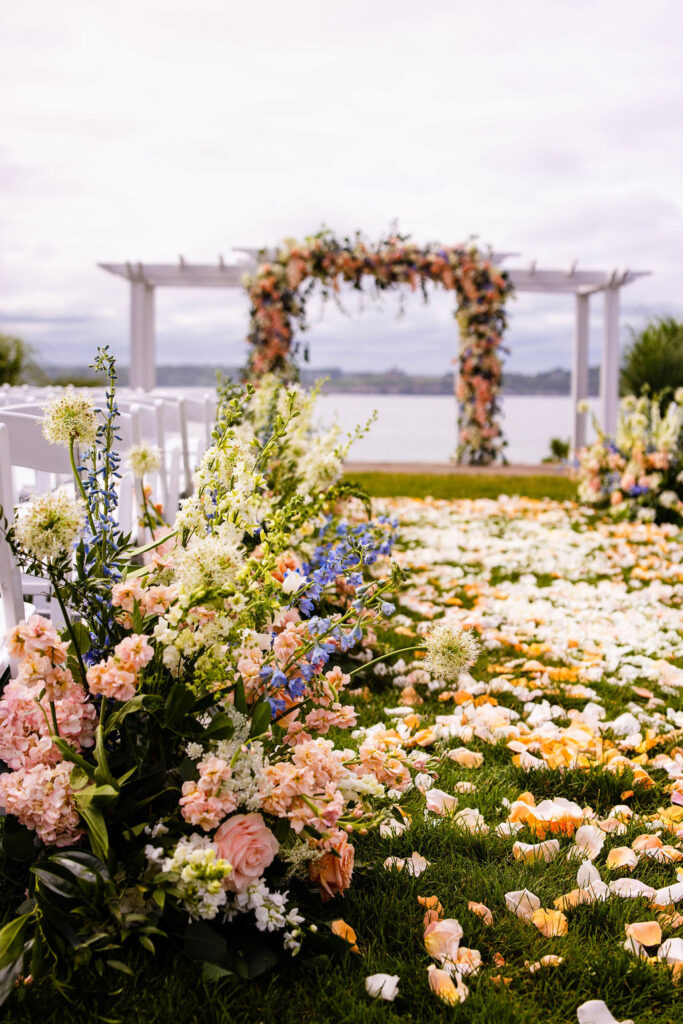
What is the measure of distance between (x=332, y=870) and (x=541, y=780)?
0.86 metres

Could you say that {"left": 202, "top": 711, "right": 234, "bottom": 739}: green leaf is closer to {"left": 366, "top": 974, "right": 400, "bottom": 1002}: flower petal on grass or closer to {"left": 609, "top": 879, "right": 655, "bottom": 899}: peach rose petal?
{"left": 366, "top": 974, "right": 400, "bottom": 1002}: flower petal on grass

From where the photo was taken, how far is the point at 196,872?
3.76 ft

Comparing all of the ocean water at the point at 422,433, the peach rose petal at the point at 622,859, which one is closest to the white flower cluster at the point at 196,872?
the peach rose petal at the point at 622,859

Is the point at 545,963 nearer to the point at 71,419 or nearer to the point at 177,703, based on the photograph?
the point at 177,703

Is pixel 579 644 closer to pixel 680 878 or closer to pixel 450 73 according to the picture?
pixel 680 878

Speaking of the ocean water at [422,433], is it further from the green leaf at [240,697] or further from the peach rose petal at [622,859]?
the green leaf at [240,697]

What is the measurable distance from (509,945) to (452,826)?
37 cm

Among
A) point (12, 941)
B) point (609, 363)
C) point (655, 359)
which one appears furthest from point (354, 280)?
point (12, 941)

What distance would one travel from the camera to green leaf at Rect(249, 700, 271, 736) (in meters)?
1.33

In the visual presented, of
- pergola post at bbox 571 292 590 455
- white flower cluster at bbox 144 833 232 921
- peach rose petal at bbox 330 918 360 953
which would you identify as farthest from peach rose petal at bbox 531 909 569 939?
pergola post at bbox 571 292 590 455

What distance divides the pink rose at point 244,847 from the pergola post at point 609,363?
11731 millimetres

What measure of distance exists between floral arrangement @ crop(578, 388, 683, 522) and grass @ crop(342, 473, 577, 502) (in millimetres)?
890

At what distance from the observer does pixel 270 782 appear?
1.29 m

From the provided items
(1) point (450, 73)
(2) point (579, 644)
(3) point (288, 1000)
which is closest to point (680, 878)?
(3) point (288, 1000)
